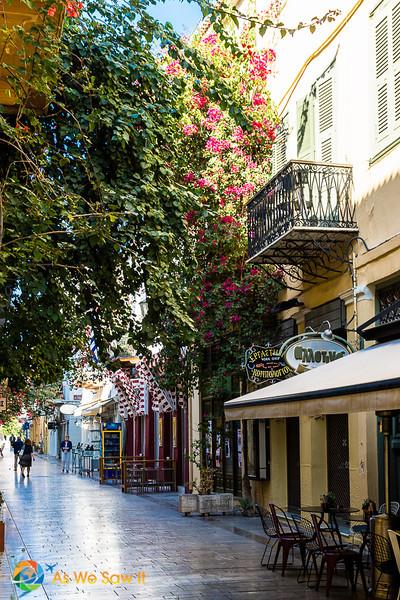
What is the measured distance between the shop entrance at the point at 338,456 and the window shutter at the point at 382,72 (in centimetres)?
521

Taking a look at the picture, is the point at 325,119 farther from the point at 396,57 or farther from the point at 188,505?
the point at 188,505

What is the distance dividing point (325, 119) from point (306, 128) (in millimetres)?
1074

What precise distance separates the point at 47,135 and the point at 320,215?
4967 mm

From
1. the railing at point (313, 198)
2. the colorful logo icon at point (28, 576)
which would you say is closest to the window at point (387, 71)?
the railing at point (313, 198)

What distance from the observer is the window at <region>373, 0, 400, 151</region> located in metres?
13.7

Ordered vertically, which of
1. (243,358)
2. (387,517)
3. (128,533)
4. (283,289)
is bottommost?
(128,533)

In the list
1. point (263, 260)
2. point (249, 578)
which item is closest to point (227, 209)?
point (263, 260)

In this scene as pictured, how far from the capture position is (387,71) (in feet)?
46.1

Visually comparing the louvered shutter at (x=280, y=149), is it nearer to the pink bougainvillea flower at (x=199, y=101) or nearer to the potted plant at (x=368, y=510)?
the pink bougainvillea flower at (x=199, y=101)

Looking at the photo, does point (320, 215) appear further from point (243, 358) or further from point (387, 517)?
point (387, 517)

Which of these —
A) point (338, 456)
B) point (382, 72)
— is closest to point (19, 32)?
point (382, 72)

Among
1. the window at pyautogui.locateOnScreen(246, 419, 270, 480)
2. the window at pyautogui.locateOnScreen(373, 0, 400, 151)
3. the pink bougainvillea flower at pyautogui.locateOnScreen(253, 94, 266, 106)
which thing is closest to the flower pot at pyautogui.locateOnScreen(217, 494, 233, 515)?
the window at pyautogui.locateOnScreen(246, 419, 270, 480)

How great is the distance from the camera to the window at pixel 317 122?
54.1ft

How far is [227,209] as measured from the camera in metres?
19.1
